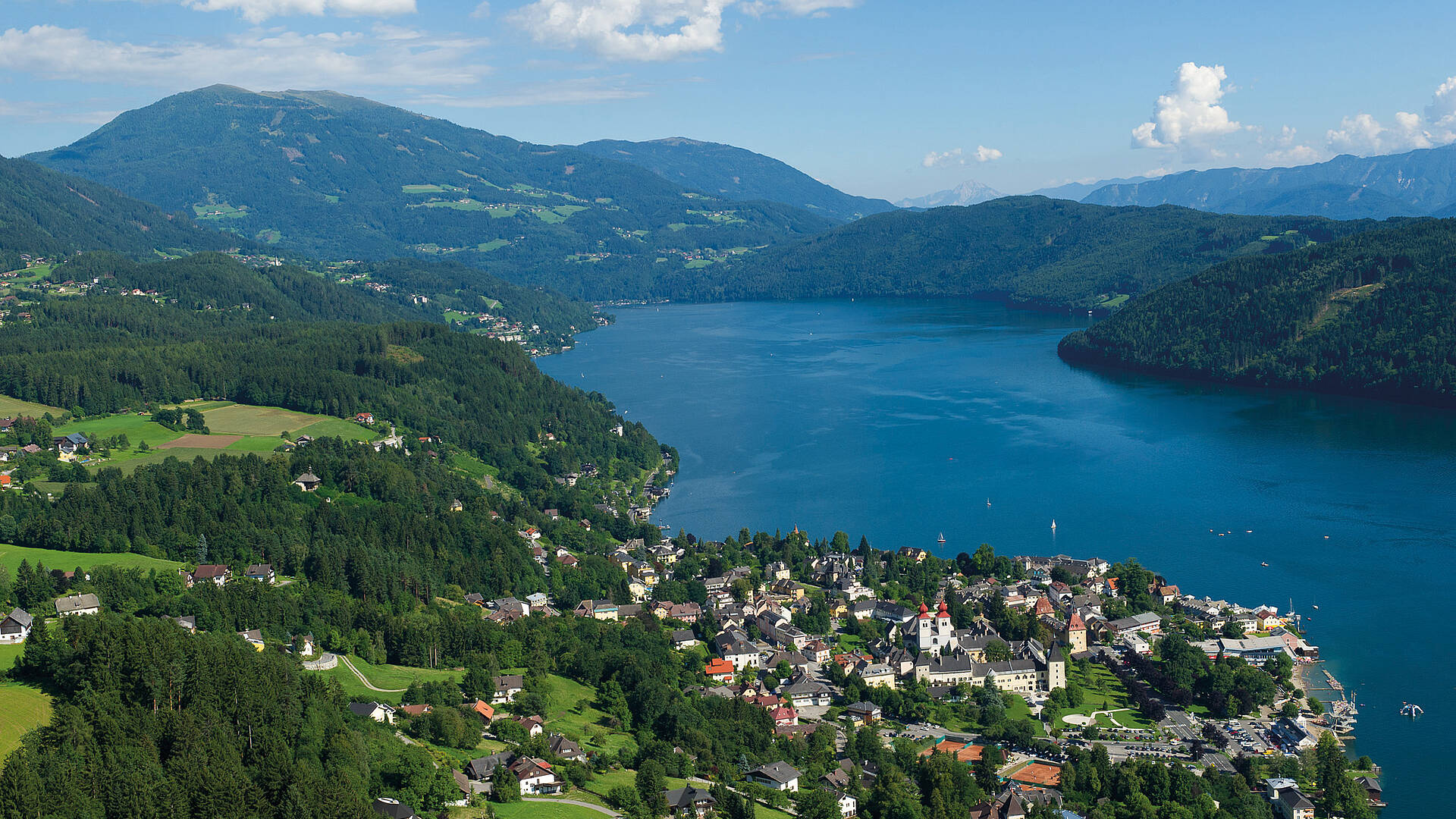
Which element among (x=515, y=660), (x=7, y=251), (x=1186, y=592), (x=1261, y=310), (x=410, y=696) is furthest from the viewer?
(x=7, y=251)

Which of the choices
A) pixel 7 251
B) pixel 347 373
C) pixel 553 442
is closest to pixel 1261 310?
pixel 553 442

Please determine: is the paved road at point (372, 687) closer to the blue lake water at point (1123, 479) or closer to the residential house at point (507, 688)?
the residential house at point (507, 688)

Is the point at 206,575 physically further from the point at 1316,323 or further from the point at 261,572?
the point at 1316,323

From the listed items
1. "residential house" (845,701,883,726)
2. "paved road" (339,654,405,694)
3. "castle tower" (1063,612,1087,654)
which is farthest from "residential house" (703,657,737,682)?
"castle tower" (1063,612,1087,654)

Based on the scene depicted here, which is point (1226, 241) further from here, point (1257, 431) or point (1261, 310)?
point (1257, 431)

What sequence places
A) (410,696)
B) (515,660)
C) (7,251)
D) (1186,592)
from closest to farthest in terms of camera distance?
(410,696) < (515,660) < (1186,592) < (7,251)

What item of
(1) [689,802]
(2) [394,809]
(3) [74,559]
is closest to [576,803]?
(1) [689,802]

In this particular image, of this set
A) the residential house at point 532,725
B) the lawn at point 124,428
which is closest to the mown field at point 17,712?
the residential house at point 532,725
